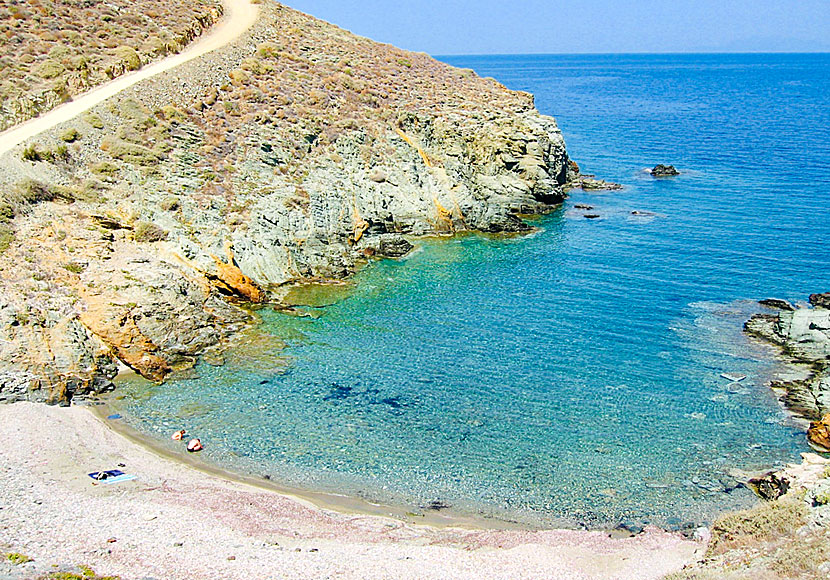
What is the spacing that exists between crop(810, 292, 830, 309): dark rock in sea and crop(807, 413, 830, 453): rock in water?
13832mm

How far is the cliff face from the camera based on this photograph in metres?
35.8

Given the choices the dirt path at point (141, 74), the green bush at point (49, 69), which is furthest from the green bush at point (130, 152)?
the green bush at point (49, 69)

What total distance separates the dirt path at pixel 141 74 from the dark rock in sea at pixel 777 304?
48.8m

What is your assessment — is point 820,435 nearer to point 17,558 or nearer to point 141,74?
point 17,558

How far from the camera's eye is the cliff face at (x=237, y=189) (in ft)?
118

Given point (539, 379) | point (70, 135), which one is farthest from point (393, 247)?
point (70, 135)

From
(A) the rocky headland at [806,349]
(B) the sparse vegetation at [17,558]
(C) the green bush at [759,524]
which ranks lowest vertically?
(B) the sparse vegetation at [17,558]

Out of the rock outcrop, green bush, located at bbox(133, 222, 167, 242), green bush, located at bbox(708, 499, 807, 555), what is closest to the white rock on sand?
green bush, located at bbox(708, 499, 807, 555)

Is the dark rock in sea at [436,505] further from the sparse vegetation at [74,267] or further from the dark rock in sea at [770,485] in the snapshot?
the sparse vegetation at [74,267]

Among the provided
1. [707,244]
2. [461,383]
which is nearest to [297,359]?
[461,383]

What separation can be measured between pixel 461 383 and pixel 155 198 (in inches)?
988

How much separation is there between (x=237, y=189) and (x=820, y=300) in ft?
129

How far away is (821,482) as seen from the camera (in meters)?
22.7

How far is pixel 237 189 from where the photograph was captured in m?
49.9
